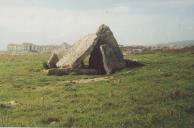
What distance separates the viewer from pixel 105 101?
58.4 ft

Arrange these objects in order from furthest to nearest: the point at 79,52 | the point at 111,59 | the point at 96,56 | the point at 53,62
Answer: the point at 53,62
the point at 96,56
the point at 79,52
the point at 111,59

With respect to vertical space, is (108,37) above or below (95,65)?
above

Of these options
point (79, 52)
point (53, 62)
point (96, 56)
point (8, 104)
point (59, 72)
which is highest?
point (79, 52)

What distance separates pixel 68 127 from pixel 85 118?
1.16 m

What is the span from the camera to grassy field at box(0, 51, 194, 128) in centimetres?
1466

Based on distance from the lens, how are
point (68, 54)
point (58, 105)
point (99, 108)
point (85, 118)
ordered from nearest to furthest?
point (85, 118), point (99, 108), point (58, 105), point (68, 54)

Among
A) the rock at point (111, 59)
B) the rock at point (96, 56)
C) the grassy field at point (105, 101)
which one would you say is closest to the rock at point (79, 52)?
the rock at point (96, 56)

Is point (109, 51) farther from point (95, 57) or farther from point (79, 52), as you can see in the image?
point (79, 52)

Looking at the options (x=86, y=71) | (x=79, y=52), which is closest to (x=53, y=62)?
(x=79, y=52)

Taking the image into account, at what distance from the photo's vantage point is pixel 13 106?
57.7 feet

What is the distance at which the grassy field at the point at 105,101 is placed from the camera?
48.1ft

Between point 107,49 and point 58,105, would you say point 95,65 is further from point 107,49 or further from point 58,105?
point 58,105

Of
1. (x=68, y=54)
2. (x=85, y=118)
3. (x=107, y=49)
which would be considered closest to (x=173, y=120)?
(x=85, y=118)

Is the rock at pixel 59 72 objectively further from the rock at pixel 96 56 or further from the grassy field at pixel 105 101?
the grassy field at pixel 105 101
